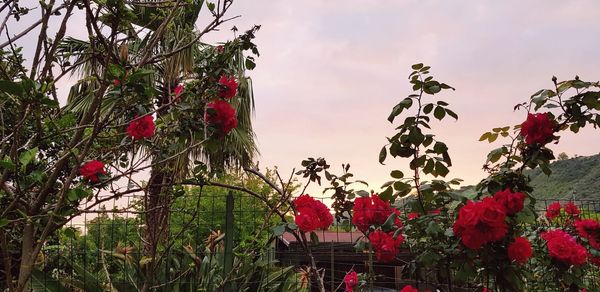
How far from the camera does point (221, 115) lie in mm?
2426

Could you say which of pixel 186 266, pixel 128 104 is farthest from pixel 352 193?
pixel 186 266

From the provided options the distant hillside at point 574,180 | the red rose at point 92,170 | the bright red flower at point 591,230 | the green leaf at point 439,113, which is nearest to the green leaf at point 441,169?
the green leaf at point 439,113

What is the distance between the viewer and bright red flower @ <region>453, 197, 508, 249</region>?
1839mm

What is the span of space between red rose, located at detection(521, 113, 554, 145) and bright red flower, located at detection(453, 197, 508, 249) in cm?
40

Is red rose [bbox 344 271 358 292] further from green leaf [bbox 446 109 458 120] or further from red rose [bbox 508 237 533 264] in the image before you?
green leaf [bbox 446 109 458 120]

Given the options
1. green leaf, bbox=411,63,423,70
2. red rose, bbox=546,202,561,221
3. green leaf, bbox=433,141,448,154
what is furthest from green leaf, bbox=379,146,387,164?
red rose, bbox=546,202,561,221

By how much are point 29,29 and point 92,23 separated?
2.16 feet

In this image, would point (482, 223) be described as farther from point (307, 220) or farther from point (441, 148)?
point (307, 220)

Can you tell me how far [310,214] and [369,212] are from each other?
0.98 ft

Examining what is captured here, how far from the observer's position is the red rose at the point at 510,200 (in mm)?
1936

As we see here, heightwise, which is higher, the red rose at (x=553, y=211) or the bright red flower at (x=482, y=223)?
the red rose at (x=553, y=211)

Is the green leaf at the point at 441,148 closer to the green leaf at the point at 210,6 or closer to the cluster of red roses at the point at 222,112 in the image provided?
the cluster of red roses at the point at 222,112

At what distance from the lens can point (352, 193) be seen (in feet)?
9.14

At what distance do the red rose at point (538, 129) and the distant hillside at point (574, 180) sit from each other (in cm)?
1860
